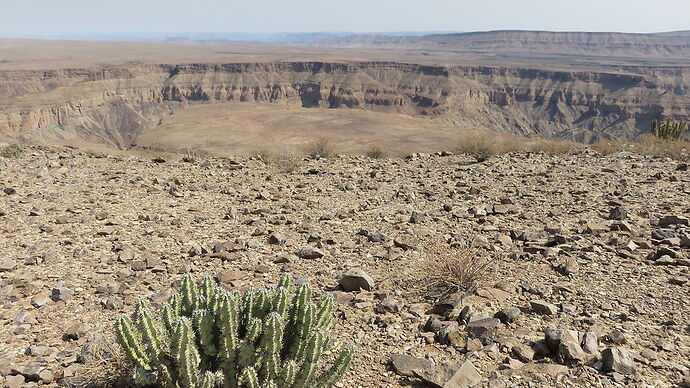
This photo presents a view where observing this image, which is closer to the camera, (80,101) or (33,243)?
(33,243)

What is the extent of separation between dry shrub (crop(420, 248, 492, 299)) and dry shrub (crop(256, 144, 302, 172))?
8.02 m

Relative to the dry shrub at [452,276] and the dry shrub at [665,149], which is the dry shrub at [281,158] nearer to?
the dry shrub at [452,276]

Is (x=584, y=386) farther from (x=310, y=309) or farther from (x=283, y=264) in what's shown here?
(x=283, y=264)

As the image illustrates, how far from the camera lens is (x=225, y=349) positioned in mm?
2986

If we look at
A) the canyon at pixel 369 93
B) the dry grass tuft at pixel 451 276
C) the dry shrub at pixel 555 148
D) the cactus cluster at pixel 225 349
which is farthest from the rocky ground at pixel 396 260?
the canyon at pixel 369 93

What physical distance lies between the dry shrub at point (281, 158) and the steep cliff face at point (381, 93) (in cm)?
8416

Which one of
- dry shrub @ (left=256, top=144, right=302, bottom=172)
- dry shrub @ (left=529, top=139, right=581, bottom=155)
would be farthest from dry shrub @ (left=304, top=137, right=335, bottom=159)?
dry shrub @ (left=529, top=139, right=581, bottom=155)

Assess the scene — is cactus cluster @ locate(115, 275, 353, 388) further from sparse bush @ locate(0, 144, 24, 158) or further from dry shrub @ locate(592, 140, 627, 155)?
dry shrub @ locate(592, 140, 627, 155)

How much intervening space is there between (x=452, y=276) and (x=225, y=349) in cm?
300

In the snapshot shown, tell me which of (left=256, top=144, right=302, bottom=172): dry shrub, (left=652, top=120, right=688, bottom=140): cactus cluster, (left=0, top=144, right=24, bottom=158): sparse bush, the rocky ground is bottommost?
the rocky ground

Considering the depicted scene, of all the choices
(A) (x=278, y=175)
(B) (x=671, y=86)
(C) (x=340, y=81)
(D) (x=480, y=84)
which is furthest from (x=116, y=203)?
(B) (x=671, y=86)

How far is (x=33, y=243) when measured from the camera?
6.58 m

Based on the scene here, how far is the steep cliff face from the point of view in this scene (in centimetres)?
10269

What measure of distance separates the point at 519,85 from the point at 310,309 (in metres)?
155
